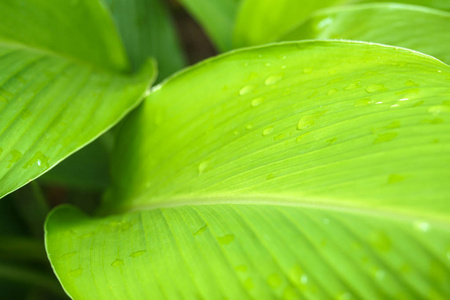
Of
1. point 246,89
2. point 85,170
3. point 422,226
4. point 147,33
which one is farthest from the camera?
point 147,33

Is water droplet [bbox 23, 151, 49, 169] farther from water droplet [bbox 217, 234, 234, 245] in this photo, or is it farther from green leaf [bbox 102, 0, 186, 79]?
green leaf [bbox 102, 0, 186, 79]

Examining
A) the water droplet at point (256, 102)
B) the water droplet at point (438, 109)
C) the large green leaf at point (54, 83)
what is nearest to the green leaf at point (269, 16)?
the large green leaf at point (54, 83)

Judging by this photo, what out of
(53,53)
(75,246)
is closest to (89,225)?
(75,246)

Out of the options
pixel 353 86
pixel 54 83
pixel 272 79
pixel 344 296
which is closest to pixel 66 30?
pixel 54 83

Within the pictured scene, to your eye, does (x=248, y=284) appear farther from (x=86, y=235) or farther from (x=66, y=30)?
(x=66, y=30)

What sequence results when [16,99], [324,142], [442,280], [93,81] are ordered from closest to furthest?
[442,280]
[324,142]
[16,99]
[93,81]

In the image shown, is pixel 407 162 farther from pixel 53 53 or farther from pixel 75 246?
pixel 53 53

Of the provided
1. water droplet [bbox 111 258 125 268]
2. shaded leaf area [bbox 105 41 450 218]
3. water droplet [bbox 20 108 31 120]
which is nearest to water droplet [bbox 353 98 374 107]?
shaded leaf area [bbox 105 41 450 218]
